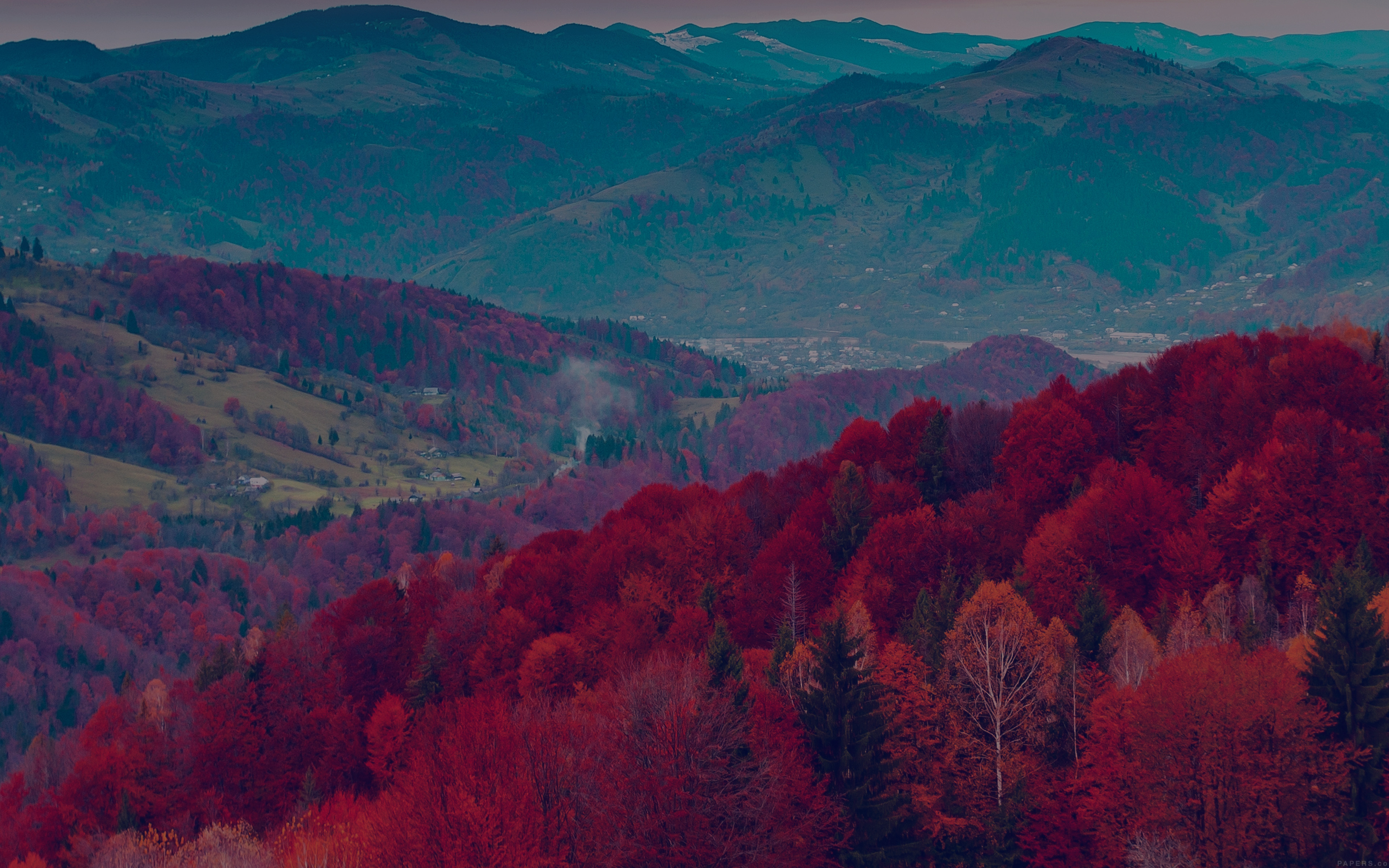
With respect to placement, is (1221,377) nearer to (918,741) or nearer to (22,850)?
(918,741)

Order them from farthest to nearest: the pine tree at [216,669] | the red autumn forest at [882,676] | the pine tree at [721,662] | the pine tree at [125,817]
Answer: the pine tree at [216,669] < the pine tree at [125,817] < the pine tree at [721,662] < the red autumn forest at [882,676]

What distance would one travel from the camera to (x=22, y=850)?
87.6 m

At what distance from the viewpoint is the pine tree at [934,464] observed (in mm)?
114938

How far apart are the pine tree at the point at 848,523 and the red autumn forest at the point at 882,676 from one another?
31cm

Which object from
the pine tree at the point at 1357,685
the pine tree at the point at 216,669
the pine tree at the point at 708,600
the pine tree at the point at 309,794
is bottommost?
the pine tree at the point at 216,669

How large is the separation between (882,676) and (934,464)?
6017cm

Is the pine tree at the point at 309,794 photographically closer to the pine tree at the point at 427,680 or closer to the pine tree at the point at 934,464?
the pine tree at the point at 427,680

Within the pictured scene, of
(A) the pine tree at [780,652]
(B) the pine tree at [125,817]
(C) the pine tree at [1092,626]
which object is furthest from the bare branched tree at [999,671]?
(B) the pine tree at [125,817]

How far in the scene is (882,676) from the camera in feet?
188

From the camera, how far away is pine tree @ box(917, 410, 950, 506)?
114938 mm

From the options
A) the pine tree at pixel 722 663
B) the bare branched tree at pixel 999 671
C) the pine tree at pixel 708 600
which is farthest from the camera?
the pine tree at pixel 708 600

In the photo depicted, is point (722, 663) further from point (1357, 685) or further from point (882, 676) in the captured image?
point (1357, 685)

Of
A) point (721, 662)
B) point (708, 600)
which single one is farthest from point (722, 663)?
point (708, 600)

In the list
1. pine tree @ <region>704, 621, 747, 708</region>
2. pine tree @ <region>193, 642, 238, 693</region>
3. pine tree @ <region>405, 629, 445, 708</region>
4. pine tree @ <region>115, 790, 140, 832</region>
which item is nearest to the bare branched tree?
pine tree @ <region>704, 621, 747, 708</region>
